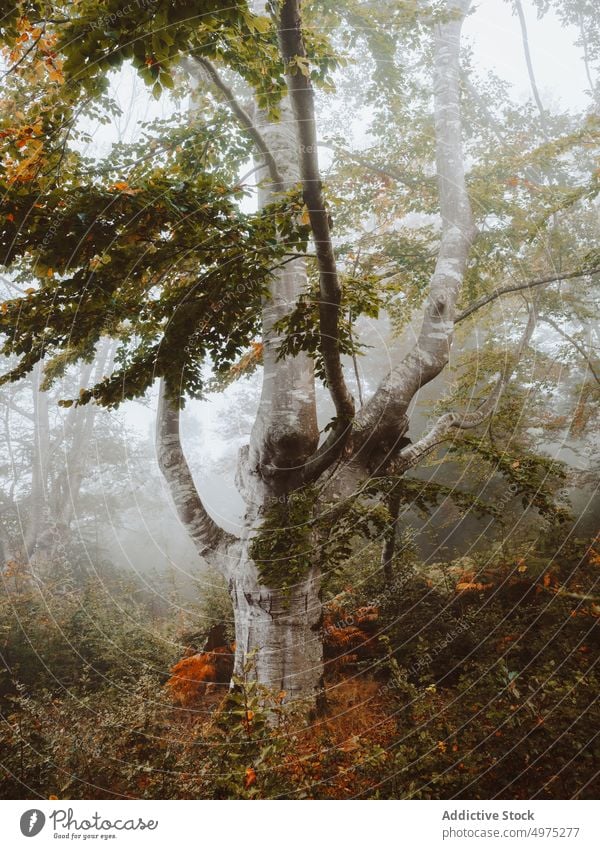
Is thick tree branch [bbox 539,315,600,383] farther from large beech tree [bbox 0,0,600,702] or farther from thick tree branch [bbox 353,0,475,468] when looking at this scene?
thick tree branch [bbox 353,0,475,468]

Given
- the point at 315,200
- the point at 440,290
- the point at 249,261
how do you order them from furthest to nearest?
the point at 440,290, the point at 249,261, the point at 315,200

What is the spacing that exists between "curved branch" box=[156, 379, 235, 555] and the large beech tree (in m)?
0.02

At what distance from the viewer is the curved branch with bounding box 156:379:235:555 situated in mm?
4636

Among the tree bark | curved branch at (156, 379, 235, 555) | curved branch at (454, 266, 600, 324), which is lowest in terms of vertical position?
the tree bark

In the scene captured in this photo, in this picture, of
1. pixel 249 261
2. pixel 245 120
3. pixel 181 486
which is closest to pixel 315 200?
pixel 249 261

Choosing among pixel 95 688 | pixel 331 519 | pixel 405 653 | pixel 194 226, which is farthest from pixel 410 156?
pixel 95 688

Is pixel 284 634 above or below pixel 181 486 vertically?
below

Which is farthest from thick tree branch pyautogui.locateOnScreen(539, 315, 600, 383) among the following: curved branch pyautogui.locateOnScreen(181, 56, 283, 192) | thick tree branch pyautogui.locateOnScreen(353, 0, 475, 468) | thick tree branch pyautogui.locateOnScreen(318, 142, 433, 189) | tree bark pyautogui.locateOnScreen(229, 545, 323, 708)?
tree bark pyautogui.locateOnScreen(229, 545, 323, 708)

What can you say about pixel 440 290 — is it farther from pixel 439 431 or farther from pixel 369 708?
pixel 369 708

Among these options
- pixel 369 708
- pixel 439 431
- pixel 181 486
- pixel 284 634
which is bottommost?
pixel 369 708

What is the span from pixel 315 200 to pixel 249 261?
2.61ft

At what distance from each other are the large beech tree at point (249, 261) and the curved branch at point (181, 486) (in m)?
0.02

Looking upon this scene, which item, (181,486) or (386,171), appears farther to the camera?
(386,171)

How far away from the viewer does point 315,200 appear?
2.35 m
